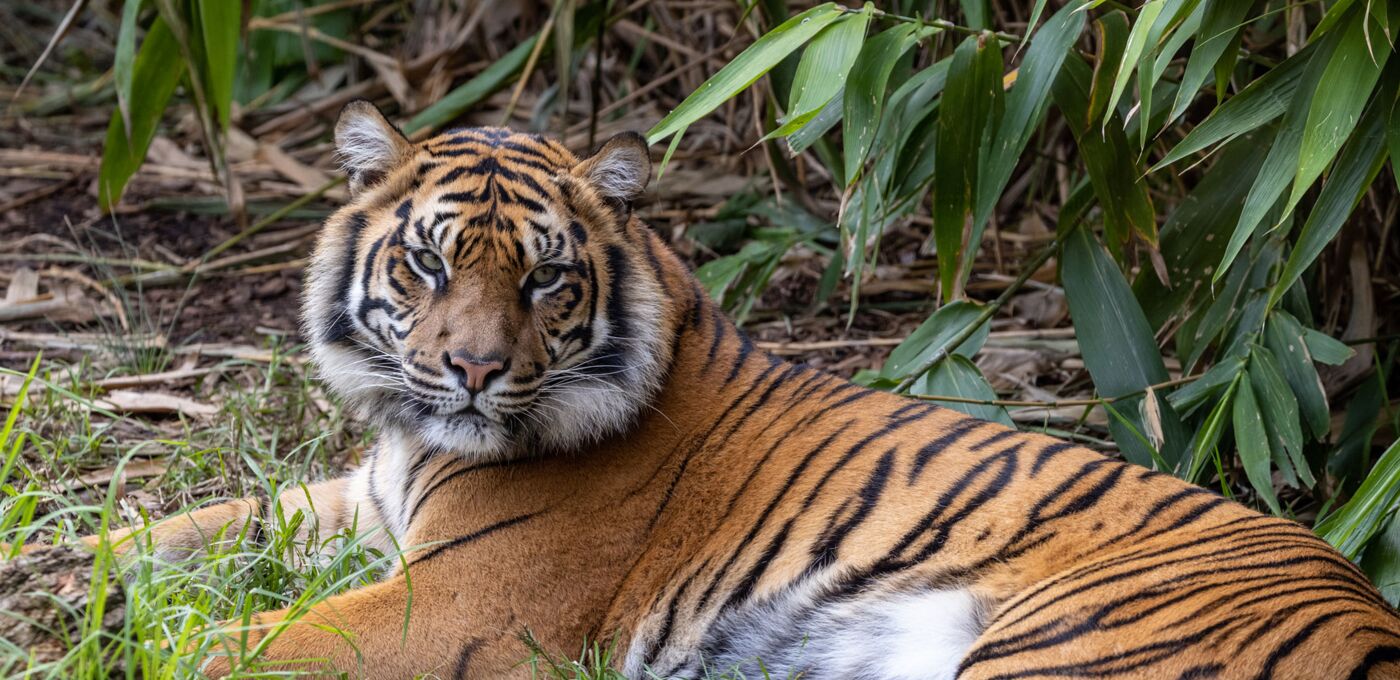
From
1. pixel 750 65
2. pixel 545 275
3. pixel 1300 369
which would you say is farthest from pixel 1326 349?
pixel 545 275

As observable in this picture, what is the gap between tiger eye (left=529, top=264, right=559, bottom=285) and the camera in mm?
2943

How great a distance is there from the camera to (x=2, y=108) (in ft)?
25.3

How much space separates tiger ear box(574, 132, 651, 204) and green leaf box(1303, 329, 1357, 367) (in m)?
1.87

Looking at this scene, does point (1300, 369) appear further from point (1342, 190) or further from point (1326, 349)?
point (1342, 190)

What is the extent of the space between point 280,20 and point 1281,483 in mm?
5255

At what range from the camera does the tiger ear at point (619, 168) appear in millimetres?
3051

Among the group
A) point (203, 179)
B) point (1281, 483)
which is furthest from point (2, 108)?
point (1281, 483)

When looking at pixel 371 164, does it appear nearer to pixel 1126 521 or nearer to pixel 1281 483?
pixel 1126 521

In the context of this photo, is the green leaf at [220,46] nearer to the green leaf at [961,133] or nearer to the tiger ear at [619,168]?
the tiger ear at [619,168]

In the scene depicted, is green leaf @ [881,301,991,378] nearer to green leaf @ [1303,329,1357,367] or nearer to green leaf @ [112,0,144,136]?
green leaf @ [1303,329,1357,367]

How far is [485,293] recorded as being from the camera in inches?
112

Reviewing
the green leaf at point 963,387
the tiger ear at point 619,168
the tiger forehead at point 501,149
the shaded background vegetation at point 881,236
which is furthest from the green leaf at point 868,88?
the green leaf at point 963,387

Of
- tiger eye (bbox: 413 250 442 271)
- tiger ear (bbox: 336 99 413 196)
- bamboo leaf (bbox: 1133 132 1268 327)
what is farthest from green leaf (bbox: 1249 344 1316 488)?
tiger ear (bbox: 336 99 413 196)

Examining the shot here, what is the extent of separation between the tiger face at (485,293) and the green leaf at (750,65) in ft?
0.57
